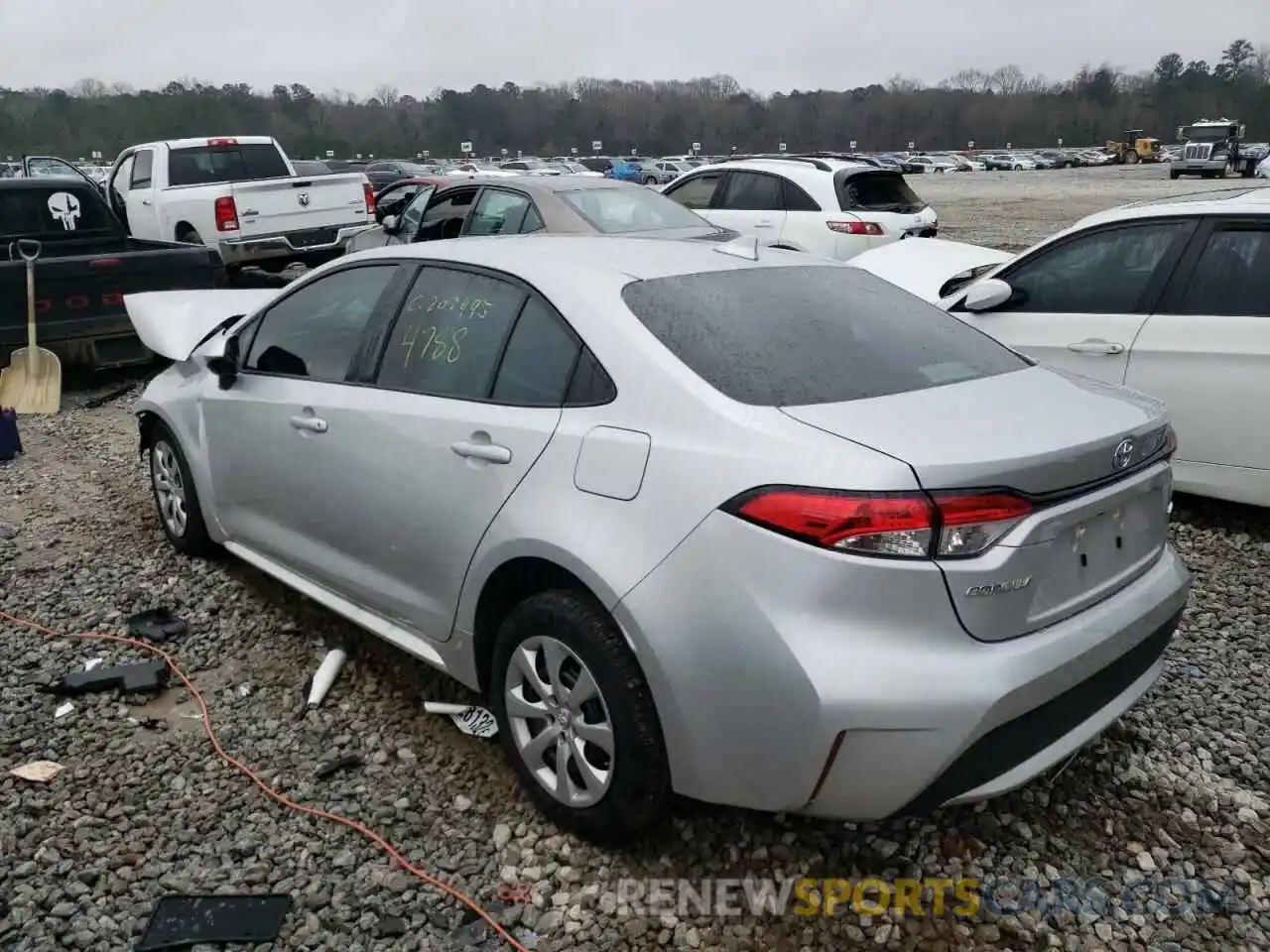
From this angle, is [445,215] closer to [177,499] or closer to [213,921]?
[177,499]

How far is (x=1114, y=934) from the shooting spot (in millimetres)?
2535

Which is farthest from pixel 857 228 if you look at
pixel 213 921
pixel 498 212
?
pixel 213 921

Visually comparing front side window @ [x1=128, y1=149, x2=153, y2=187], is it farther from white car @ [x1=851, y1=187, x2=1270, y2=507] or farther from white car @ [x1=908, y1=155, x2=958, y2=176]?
white car @ [x1=908, y1=155, x2=958, y2=176]

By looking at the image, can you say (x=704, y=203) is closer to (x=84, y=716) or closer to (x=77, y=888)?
(x=84, y=716)

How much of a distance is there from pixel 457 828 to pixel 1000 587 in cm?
166

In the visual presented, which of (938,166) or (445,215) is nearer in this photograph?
(445,215)

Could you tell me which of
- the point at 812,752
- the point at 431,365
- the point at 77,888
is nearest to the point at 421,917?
the point at 77,888

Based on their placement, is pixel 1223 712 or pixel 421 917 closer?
pixel 421 917

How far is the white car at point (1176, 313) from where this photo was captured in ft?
15.5

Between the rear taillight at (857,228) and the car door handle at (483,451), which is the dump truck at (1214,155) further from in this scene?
the car door handle at (483,451)

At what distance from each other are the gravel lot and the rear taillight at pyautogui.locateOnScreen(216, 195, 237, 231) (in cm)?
826

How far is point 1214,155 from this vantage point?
42.5 m

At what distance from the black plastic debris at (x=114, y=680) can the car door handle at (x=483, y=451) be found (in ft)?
5.38

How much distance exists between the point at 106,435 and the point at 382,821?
18.0 ft
